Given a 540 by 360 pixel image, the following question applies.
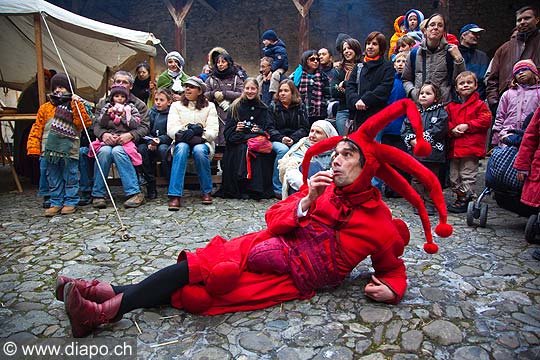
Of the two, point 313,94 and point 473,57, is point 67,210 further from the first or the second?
point 473,57

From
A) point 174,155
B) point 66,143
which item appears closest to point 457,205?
point 174,155

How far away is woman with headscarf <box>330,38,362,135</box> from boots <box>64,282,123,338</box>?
424cm

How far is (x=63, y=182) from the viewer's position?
5.20 metres

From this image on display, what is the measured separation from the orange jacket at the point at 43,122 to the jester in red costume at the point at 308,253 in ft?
10.2

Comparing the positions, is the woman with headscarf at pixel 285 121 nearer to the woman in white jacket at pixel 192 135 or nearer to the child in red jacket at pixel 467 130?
the woman in white jacket at pixel 192 135

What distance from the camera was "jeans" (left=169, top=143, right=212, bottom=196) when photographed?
542 centimetres

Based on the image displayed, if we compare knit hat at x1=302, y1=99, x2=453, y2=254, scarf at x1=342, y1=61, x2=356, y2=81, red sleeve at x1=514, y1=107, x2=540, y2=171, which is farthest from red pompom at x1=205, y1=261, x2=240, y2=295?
scarf at x1=342, y1=61, x2=356, y2=81

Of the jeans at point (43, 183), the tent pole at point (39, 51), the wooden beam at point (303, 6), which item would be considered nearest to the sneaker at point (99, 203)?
the jeans at point (43, 183)

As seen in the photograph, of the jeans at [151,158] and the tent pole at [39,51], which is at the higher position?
the tent pole at [39,51]

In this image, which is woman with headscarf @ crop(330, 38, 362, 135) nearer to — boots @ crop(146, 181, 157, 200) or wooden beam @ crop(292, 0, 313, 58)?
boots @ crop(146, 181, 157, 200)

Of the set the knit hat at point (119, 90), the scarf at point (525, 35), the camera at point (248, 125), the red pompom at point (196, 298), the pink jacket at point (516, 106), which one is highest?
the scarf at point (525, 35)

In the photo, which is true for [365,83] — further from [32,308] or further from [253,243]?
[32,308]

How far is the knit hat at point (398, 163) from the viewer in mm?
2266

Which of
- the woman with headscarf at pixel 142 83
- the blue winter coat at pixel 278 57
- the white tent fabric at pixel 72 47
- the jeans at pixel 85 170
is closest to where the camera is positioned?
the jeans at pixel 85 170
